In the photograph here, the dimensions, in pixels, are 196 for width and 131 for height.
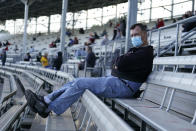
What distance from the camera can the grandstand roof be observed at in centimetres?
2819

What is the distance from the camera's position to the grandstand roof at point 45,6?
2819cm

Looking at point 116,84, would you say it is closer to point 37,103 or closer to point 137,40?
point 137,40

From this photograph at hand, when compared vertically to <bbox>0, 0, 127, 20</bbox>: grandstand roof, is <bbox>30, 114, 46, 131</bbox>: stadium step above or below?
below

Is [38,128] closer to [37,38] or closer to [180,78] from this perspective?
[180,78]

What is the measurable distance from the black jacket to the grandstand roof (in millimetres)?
23331

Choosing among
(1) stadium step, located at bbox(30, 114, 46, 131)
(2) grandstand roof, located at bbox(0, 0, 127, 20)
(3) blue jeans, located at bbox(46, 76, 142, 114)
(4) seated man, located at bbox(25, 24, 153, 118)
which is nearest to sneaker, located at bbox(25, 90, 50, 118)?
(4) seated man, located at bbox(25, 24, 153, 118)

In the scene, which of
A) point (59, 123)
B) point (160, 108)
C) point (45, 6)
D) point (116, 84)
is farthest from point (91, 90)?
point (45, 6)

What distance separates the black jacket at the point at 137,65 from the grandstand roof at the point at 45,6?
23.3 m

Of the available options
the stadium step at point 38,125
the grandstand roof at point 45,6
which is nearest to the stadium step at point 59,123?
the stadium step at point 38,125

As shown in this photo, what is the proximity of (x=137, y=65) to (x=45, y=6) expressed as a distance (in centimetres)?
2893

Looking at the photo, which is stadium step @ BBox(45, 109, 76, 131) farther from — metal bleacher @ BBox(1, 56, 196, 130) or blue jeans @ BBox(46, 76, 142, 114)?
blue jeans @ BBox(46, 76, 142, 114)

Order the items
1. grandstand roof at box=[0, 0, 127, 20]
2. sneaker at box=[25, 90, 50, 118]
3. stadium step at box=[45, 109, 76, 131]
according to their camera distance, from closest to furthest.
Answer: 1. stadium step at box=[45, 109, 76, 131]
2. sneaker at box=[25, 90, 50, 118]
3. grandstand roof at box=[0, 0, 127, 20]

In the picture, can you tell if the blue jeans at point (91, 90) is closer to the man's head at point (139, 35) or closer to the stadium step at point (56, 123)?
the stadium step at point (56, 123)

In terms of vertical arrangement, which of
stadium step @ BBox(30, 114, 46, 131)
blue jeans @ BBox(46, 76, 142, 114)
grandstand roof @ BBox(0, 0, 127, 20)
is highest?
grandstand roof @ BBox(0, 0, 127, 20)
